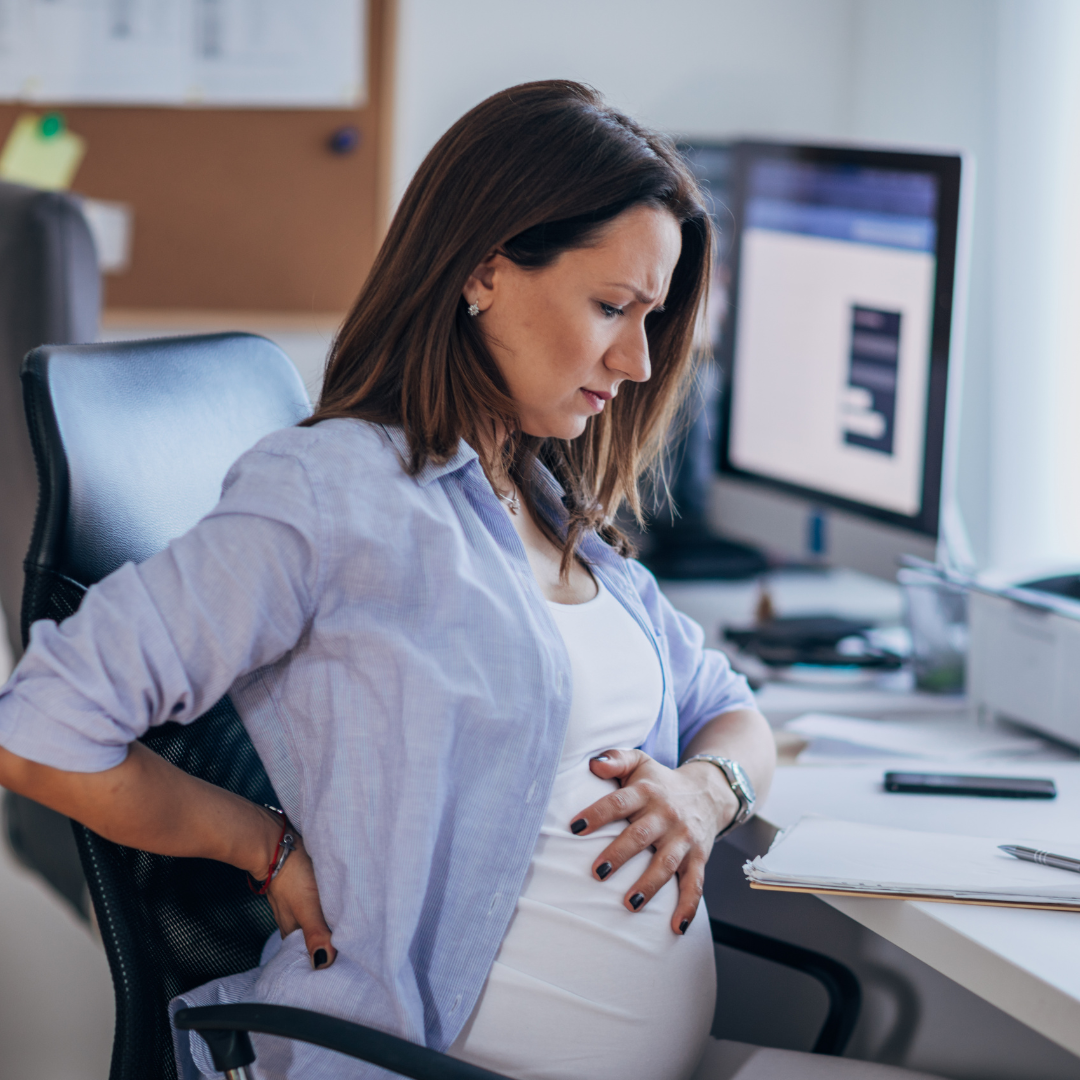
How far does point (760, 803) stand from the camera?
45.2 inches

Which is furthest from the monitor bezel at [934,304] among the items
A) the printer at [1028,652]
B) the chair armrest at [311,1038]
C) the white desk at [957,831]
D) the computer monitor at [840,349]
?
the chair armrest at [311,1038]

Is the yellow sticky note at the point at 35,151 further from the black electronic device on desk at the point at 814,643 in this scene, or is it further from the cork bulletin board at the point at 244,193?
the black electronic device on desk at the point at 814,643

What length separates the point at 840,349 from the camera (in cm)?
165

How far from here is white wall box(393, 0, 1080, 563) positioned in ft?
6.47

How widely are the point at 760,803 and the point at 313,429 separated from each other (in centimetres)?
55

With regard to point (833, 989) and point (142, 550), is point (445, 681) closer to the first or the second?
point (142, 550)

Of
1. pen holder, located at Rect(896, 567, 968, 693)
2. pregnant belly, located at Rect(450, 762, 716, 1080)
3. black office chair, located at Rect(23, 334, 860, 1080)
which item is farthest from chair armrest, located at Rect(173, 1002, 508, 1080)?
pen holder, located at Rect(896, 567, 968, 693)

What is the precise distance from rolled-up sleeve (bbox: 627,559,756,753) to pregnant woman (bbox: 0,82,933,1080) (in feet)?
0.47

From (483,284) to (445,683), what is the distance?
0.32m

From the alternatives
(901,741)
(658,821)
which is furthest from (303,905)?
(901,741)

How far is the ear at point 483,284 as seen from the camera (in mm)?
974

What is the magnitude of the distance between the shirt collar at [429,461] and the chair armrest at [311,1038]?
1.26 ft

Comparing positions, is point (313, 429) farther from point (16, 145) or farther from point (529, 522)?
point (16, 145)

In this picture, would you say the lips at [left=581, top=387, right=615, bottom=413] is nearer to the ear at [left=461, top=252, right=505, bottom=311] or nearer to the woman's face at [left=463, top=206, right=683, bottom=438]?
the woman's face at [left=463, top=206, right=683, bottom=438]
